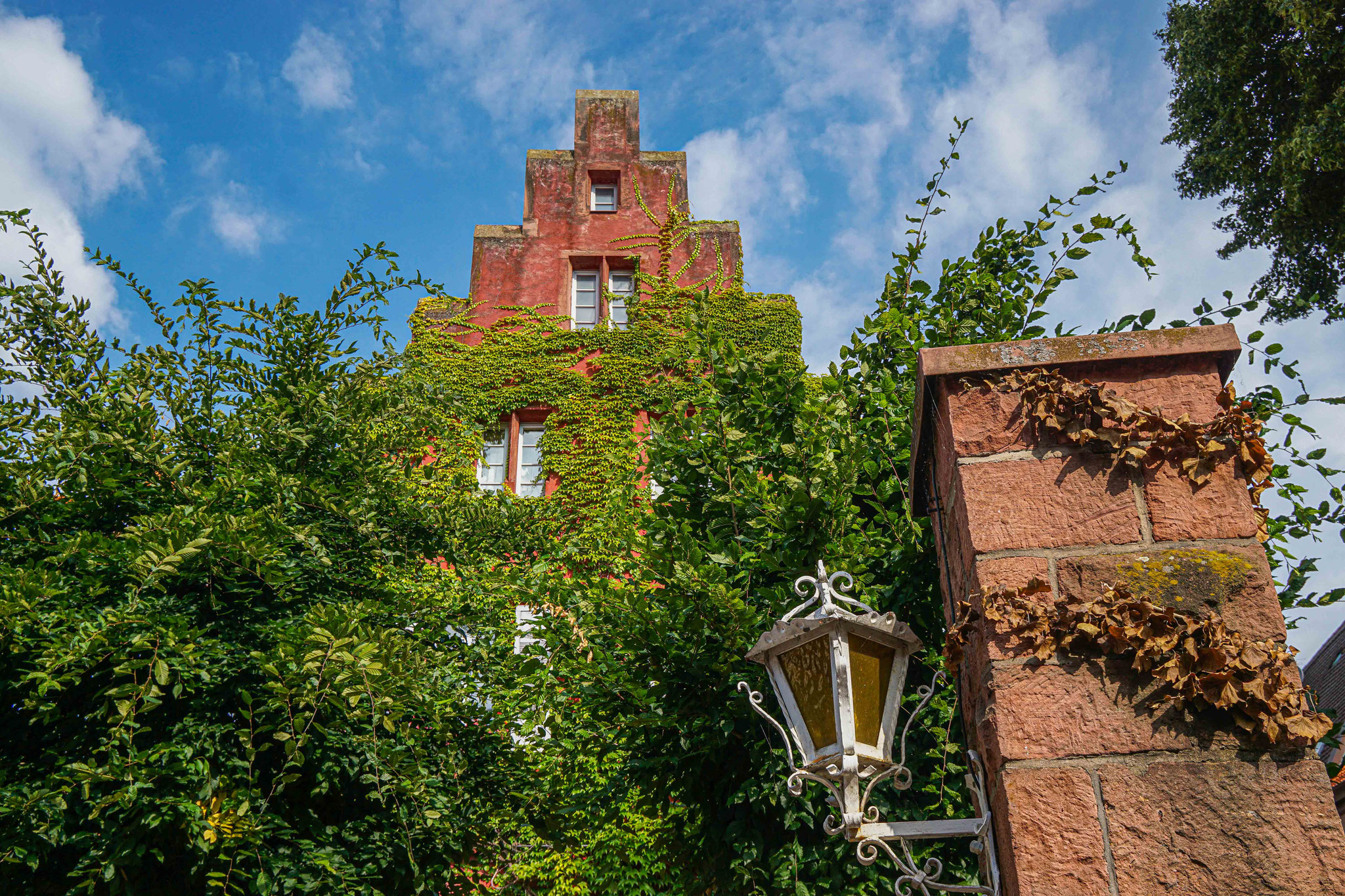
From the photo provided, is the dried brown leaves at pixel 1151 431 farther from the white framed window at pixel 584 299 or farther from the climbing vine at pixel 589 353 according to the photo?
the white framed window at pixel 584 299

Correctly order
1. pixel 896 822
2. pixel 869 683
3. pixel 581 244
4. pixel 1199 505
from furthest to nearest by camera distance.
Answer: pixel 581 244 → pixel 869 683 → pixel 896 822 → pixel 1199 505

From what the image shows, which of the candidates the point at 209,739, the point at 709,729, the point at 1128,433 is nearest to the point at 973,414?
the point at 1128,433

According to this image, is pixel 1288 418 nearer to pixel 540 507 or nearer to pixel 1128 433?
pixel 1128 433

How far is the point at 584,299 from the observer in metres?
15.1

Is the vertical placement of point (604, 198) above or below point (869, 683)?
above

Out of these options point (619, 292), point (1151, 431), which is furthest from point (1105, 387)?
point (619, 292)

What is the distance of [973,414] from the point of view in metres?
2.63

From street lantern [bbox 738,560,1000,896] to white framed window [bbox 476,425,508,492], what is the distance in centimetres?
1038

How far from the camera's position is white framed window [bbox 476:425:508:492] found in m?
13.3

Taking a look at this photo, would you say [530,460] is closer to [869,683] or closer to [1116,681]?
[869,683]

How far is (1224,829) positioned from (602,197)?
588 inches

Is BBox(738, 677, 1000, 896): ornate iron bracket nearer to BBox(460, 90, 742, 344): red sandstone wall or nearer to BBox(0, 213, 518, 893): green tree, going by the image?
BBox(0, 213, 518, 893): green tree

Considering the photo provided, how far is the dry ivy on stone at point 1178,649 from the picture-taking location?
6.97ft

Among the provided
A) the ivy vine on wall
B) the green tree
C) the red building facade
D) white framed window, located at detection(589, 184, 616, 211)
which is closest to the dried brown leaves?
the ivy vine on wall
